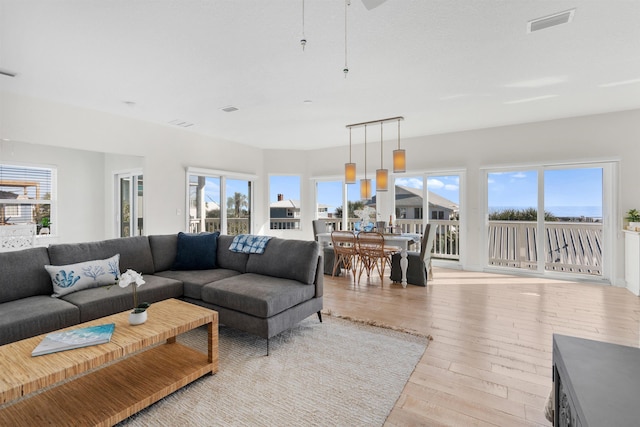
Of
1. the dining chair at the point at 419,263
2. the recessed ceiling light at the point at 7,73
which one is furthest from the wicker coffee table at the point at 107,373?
the dining chair at the point at 419,263

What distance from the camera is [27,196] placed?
15.4 feet

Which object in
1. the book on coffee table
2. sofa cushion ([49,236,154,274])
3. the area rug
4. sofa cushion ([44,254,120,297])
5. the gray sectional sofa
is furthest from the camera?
sofa cushion ([49,236,154,274])

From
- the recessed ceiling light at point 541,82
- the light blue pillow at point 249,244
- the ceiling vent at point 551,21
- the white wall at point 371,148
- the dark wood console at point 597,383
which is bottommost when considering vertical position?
the dark wood console at point 597,383

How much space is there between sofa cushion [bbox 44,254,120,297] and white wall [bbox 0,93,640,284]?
228cm

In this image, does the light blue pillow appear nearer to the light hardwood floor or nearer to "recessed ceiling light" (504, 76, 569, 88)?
the light hardwood floor

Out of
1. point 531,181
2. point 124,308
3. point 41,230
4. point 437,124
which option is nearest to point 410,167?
point 437,124

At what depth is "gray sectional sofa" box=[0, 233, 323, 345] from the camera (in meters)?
2.29

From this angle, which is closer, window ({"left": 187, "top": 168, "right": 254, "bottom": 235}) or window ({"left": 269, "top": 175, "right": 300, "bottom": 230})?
window ({"left": 187, "top": 168, "right": 254, "bottom": 235})

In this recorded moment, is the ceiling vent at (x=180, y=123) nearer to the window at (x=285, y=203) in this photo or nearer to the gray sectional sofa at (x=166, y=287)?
the gray sectional sofa at (x=166, y=287)

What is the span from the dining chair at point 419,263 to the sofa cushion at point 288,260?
7.07ft

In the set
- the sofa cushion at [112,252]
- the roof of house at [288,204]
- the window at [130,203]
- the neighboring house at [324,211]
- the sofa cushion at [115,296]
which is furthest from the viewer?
the roof of house at [288,204]

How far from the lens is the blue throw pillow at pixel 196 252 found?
3477mm

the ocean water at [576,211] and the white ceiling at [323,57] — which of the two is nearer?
the white ceiling at [323,57]

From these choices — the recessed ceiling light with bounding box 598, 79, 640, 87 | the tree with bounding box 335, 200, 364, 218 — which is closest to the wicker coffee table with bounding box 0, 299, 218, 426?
the recessed ceiling light with bounding box 598, 79, 640, 87
